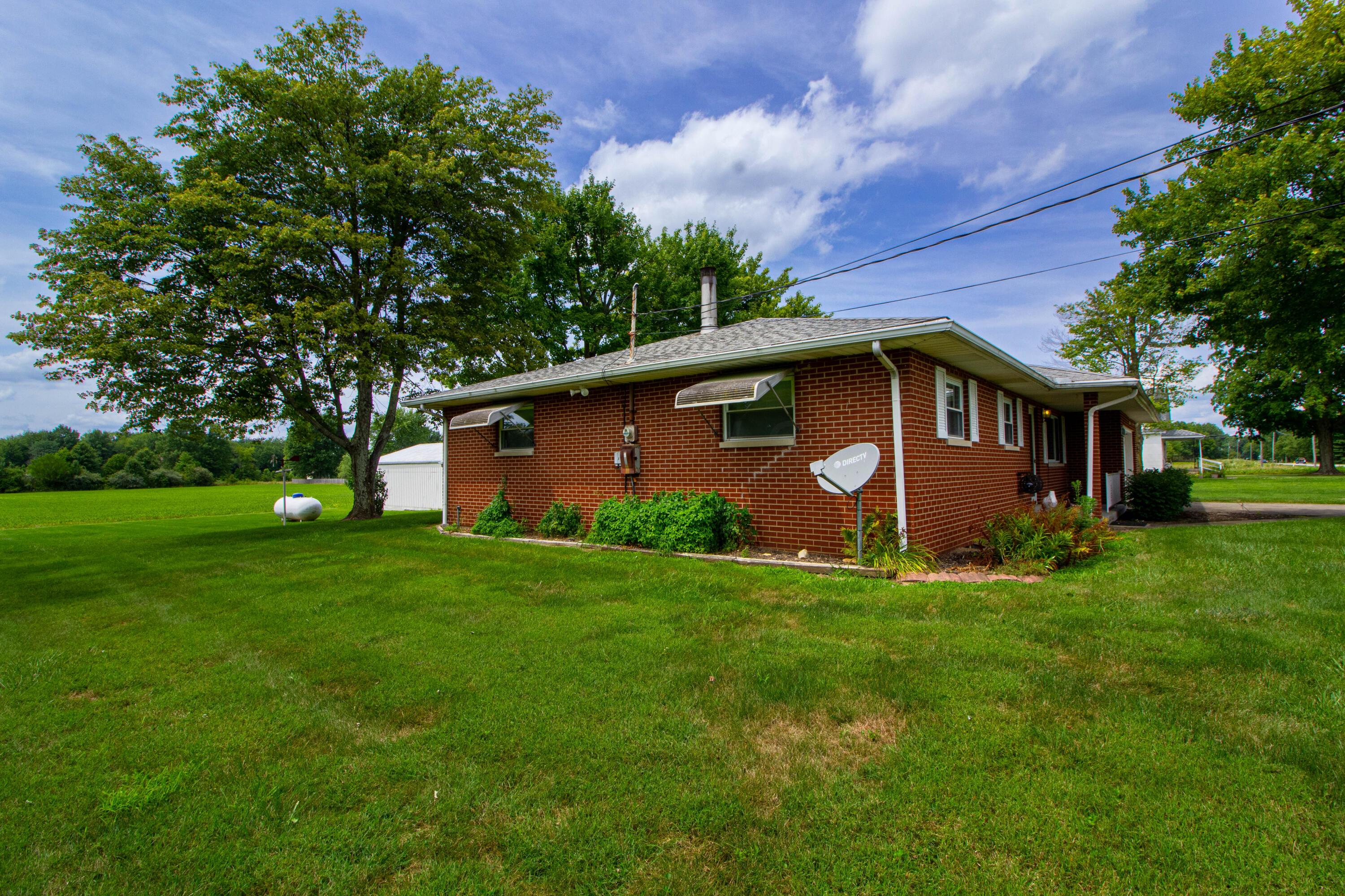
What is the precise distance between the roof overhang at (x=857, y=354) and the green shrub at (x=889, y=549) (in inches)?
81.4

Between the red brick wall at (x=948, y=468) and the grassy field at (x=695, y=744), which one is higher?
the red brick wall at (x=948, y=468)

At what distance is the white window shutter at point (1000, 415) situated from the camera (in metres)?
10.4

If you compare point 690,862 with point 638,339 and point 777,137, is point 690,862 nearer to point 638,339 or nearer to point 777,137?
point 777,137

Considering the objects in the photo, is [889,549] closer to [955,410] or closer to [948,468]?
[948,468]

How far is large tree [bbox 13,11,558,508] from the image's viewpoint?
13586mm

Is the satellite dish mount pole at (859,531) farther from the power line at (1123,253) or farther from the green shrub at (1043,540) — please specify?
the power line at (1123,253)

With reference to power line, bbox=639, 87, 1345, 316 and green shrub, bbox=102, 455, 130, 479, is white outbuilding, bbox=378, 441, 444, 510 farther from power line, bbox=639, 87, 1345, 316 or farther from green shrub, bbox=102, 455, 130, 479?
green shrub, bbox=102, 455, 130, 479

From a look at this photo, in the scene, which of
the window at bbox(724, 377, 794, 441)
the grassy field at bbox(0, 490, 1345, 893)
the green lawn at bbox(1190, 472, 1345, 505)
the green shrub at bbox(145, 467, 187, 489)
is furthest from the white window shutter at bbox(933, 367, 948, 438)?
the green shrub at bbox(145, 467, 187, 489)

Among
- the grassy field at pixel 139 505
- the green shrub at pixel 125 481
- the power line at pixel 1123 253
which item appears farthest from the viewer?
the green shrub at pixel 125 481

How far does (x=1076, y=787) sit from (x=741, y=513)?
563 cm

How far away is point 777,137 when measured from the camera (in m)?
12.2

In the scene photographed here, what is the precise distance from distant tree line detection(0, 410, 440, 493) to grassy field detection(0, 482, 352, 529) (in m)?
2.92

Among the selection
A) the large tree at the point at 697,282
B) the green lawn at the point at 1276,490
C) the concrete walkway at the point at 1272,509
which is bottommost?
the concrete walkway at the point at 1272,509

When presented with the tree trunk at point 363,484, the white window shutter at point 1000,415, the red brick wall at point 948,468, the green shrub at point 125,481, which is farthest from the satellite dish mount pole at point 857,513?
the green shrub at point 125,481
